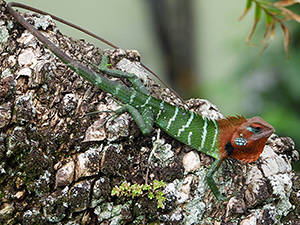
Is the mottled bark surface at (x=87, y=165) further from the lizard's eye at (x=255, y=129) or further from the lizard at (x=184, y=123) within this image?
the lizard's eye at (x=255, y=129)

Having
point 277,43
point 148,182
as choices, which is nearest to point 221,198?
point 148,182

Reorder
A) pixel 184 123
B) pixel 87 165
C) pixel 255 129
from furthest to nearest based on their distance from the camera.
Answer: pixel 184 123
pixel 255 129
pixel 87 165

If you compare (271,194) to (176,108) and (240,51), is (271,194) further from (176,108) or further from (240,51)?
(240,51)

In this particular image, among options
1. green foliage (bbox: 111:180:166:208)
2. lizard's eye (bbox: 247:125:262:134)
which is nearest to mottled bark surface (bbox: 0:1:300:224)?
green foliage (bbox: 111:180:166:208)

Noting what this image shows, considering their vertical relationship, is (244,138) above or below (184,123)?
below

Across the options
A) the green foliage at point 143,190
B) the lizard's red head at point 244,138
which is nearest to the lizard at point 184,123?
the lizard's red head at point 244,138

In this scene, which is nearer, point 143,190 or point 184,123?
point 143,190

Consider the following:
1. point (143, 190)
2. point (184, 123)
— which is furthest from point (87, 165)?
point (184, 123)

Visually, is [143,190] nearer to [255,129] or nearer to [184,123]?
[184,123]
